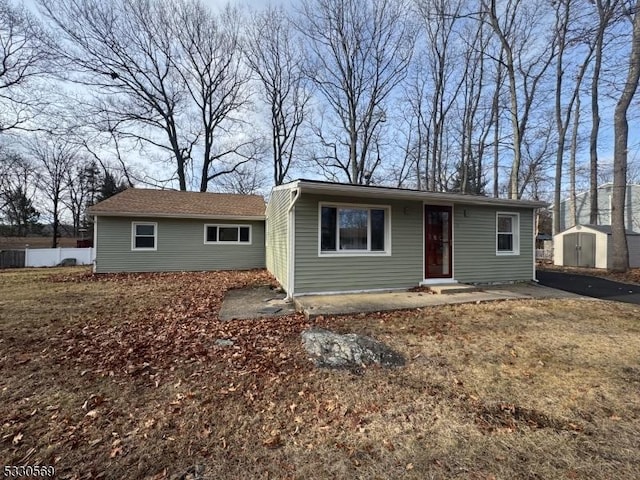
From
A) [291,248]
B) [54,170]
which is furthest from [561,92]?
[54,170]

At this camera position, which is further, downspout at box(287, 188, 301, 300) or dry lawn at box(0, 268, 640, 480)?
downspout at box(287, 188, 301, 300)

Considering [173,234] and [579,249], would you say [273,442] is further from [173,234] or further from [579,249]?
[579,249]

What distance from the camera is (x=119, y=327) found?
5.12 metres

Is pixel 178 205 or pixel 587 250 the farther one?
pixel 587 250

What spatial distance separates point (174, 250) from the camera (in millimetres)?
12688

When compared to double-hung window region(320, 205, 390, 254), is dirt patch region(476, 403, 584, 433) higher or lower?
lower

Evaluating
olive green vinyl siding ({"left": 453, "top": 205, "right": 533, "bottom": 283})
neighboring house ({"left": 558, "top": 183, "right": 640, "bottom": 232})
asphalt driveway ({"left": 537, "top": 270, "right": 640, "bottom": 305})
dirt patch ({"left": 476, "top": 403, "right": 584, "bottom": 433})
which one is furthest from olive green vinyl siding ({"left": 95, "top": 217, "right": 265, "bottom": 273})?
neighboring house ({"left": 558, "top": 183, "right": 640, "bottom": 232})

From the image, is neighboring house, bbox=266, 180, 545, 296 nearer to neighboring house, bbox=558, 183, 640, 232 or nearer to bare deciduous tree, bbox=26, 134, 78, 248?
neighboring house, bbox=558, 183, 640, 232

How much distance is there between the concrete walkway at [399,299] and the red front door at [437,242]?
3.17 ft

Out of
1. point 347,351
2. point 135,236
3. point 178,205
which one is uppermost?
point 178,205

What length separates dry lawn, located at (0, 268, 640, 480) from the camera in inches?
81.7

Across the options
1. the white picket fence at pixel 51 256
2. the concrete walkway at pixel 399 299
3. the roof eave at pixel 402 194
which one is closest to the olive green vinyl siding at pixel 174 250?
the concrete walkway at pixel 399 299

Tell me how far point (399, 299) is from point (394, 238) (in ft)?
5.75

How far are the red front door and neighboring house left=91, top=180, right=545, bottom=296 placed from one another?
1.1 inches
